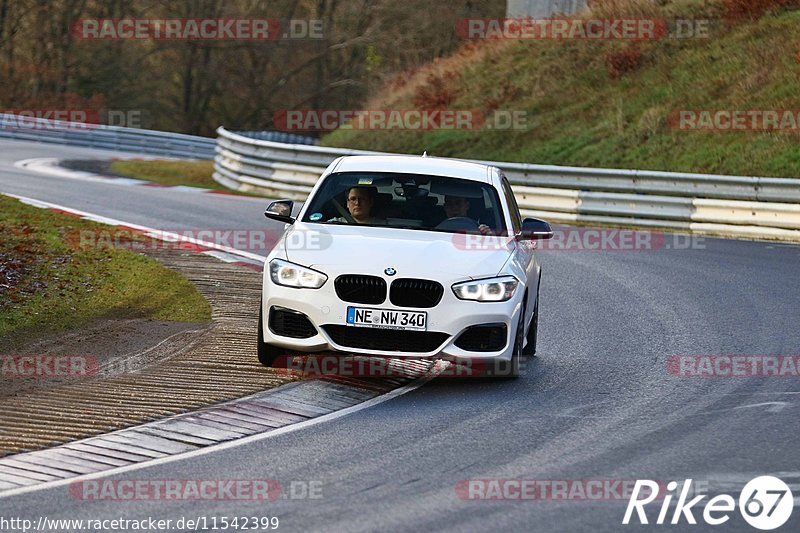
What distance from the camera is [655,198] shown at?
2247 cm

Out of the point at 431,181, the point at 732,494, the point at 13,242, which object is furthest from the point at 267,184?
the point at 732,494

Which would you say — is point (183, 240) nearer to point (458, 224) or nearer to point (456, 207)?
point (456, 207)

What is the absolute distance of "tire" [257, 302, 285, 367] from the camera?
9594 millimetres

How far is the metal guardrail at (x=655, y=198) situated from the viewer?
823 inches

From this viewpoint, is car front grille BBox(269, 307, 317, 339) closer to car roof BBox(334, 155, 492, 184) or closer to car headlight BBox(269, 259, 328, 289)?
car headlight BBox(269, 259, 328, 289)

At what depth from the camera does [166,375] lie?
31.4 feet

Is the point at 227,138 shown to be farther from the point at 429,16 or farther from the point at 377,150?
the point at 429,16

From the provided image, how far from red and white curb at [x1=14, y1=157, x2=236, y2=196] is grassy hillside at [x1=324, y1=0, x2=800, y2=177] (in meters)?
6.20

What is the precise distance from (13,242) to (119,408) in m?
8.14
